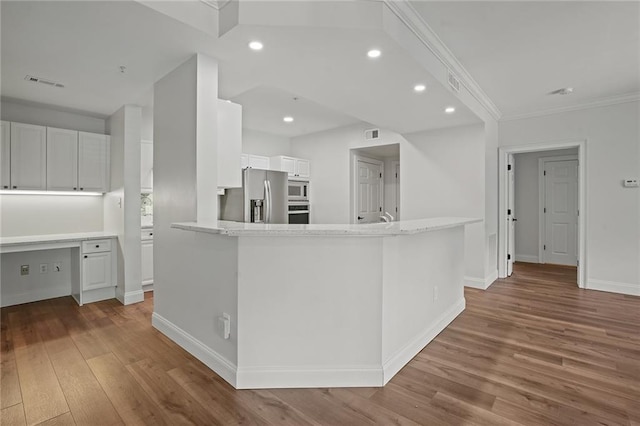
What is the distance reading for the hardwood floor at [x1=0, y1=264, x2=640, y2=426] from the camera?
1890 millimetres

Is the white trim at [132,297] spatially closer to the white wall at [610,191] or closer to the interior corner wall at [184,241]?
the interior corner wall at [184,241]

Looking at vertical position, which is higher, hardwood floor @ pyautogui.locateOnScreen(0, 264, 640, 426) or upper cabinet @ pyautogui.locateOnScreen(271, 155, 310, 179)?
upper cabinet @ pyautogui.locateOnScreen(271, 155, 310, 179)

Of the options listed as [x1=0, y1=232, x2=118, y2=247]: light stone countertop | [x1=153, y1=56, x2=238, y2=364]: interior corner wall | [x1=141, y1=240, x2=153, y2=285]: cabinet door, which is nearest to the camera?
[x1=153, y1=56, x2=238, y2=364]: interior corner wall

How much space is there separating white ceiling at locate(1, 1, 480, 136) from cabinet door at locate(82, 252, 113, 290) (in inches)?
73.6

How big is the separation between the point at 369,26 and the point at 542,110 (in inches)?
156

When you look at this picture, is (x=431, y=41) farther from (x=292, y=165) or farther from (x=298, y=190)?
(x=298, y=190)

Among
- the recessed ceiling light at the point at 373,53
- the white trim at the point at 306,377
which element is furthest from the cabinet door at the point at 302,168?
the white trim at the point at 306,377

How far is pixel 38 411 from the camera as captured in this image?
195 cm

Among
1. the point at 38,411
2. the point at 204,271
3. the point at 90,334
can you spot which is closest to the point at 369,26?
the point at 204,271

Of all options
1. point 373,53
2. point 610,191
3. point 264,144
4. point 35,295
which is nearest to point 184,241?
point 373,53

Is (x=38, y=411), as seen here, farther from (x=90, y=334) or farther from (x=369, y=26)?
(x=369, y=26)

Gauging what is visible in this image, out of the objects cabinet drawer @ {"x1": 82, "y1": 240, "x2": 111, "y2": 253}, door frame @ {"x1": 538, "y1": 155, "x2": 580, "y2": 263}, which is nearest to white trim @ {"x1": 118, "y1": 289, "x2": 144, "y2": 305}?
cabinet drawer @ {"x1": 82, "y1": 240, "x2": 111, "y2": 253}

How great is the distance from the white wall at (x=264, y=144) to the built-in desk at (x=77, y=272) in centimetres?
279

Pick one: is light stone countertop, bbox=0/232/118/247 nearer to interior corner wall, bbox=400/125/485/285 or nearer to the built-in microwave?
the built-in microwave
